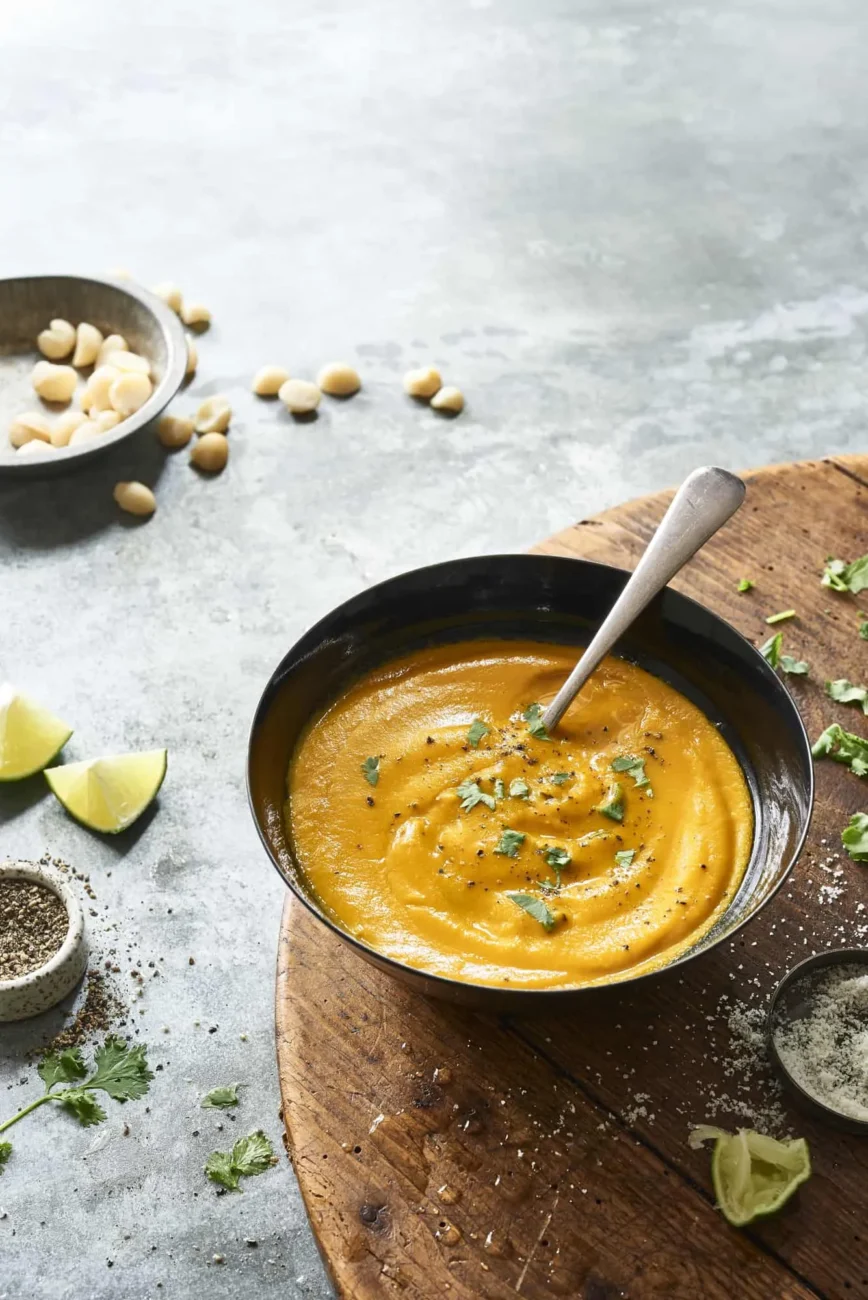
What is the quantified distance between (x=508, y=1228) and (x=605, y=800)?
2.20 feet

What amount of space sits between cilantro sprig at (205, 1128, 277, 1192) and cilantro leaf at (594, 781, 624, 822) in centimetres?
102

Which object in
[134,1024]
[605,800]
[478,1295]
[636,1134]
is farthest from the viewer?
[134,1024]

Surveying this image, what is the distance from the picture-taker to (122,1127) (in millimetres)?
2582

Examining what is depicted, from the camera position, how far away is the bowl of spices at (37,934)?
264 centimetres

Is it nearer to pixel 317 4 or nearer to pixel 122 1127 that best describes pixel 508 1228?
pixel 122 1127

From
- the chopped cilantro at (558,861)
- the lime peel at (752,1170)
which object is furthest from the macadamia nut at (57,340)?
the lime peel at (752,1170)

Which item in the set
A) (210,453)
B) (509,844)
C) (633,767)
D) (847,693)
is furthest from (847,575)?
(210,453)

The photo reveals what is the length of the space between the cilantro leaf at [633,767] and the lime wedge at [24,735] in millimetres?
1445

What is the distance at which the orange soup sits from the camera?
1.99 metres

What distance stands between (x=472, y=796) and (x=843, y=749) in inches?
28.1

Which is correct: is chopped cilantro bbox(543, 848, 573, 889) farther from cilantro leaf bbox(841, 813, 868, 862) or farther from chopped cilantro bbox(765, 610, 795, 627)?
chopped cilantro bbox(765, 610, 795, 627)

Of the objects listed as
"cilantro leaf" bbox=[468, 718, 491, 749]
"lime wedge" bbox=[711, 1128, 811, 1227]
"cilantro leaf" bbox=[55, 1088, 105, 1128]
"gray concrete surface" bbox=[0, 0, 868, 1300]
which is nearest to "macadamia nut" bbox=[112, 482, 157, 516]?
"gray concrete surface" bbox=[0, 0, 868, 1300]

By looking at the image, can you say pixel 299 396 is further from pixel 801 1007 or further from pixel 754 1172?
pixel 754 1172

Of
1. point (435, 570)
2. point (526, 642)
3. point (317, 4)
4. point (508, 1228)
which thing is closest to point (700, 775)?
point (526, 642)
